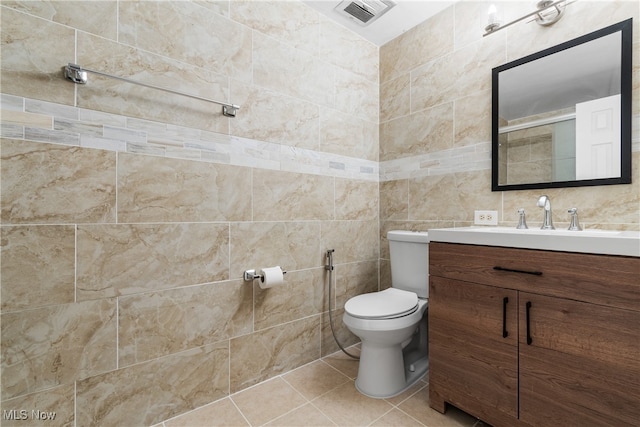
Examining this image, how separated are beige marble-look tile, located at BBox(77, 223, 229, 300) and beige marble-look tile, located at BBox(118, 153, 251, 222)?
6 cm

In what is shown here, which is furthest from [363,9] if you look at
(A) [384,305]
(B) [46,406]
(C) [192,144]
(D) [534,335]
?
(B) [46,406]

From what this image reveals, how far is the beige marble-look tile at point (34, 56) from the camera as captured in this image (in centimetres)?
106

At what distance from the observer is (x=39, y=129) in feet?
3.63

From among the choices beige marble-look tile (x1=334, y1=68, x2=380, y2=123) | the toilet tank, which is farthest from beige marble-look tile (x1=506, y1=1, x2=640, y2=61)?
the toilet tank

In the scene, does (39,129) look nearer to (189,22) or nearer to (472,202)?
(189,22)

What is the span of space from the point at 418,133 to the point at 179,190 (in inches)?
62.9

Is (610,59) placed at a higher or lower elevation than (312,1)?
lower

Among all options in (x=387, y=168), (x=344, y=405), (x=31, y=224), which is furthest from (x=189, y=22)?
(x=344, y=405)

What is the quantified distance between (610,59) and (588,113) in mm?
238

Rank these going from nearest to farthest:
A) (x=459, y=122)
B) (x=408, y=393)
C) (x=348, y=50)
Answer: (x=408, y=393), (x=459, y=122), (x=348, y=50)

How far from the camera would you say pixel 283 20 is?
1.76m

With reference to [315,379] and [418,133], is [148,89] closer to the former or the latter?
[418,133]

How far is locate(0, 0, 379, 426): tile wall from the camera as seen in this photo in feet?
3.60

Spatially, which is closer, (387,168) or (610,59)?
(610,59)
